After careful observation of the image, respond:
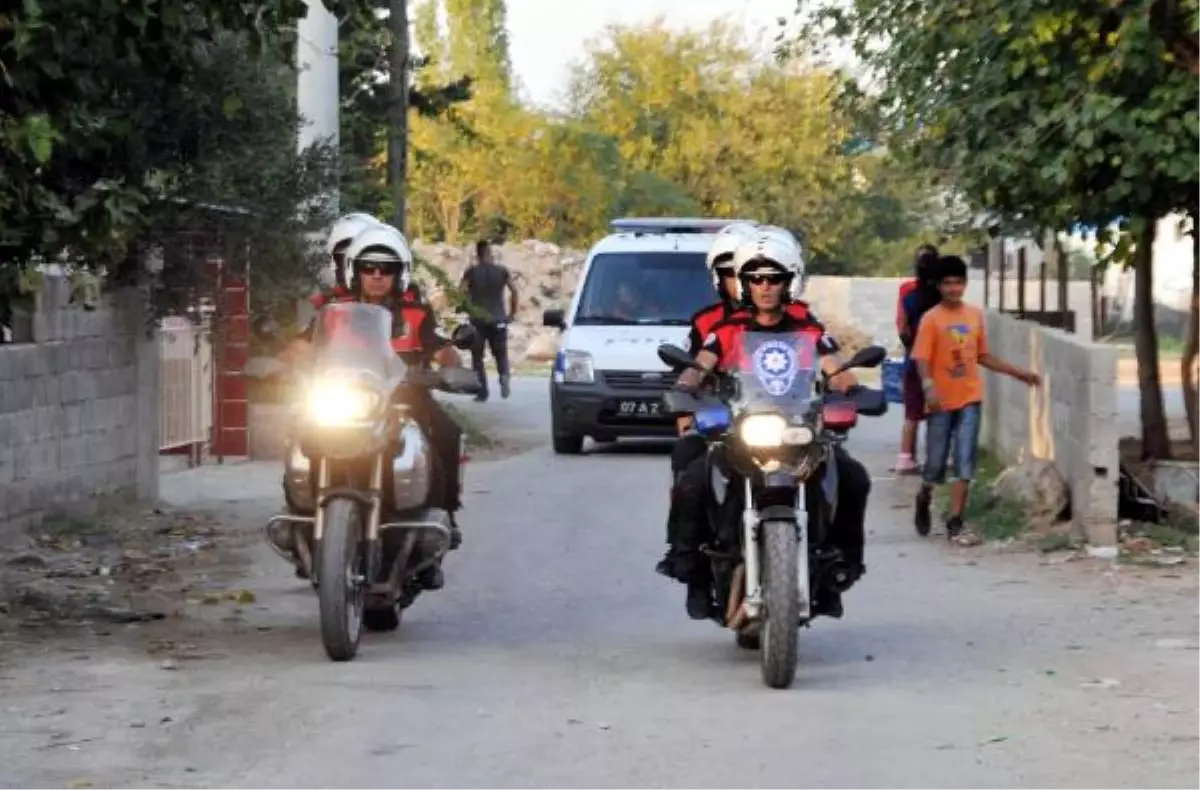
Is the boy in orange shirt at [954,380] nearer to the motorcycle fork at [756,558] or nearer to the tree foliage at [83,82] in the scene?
the tree foliage at [83,82]

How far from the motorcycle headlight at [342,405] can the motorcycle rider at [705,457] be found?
1.25m

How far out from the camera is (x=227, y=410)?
798 inches

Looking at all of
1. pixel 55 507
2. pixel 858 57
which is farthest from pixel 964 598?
pixel 858 57

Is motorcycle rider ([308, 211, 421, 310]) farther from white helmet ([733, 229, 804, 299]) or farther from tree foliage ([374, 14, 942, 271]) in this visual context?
tree foliage ([374, 14, 942, 271])

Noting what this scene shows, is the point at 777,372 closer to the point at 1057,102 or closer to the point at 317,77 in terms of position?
the point at 1057,102

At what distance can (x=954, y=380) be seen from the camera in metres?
14.9

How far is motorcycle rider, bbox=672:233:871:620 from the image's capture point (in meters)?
9.91

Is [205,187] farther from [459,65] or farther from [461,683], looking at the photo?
[459,65]

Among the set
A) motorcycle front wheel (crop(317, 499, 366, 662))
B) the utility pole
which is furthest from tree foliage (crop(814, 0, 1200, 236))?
the utility pole

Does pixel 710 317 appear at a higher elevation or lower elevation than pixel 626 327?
higher

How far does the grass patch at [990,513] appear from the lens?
1504 centimetres

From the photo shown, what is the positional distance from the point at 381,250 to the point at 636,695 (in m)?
2.49

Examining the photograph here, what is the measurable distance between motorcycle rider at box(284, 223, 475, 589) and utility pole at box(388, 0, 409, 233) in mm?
12381

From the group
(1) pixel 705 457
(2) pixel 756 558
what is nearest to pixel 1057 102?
(1) pixel 705 457
